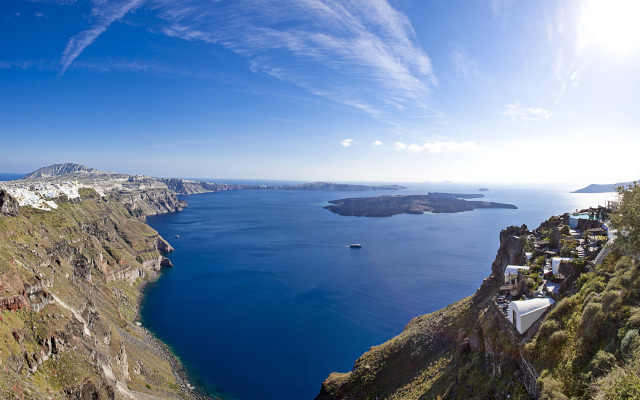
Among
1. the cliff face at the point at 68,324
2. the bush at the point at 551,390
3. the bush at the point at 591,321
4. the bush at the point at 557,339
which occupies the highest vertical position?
the bush at the point at 591,321

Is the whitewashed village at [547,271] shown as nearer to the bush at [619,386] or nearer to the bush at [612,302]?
the bush at [612,302]

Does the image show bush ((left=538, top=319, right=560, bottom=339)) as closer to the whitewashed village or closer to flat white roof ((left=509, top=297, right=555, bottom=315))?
the whitewashed village

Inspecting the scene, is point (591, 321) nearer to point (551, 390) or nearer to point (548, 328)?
point (548, 328)

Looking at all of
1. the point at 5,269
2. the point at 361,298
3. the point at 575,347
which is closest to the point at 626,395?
the point at 575,347

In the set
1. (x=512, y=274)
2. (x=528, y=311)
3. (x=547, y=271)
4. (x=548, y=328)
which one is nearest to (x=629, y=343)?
(x=548, y=328)

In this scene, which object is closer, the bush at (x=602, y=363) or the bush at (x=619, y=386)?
the bush at (x=619, y=386)

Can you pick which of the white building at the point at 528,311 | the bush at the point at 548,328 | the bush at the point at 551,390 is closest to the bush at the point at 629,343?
the bush at the point at 551,390
